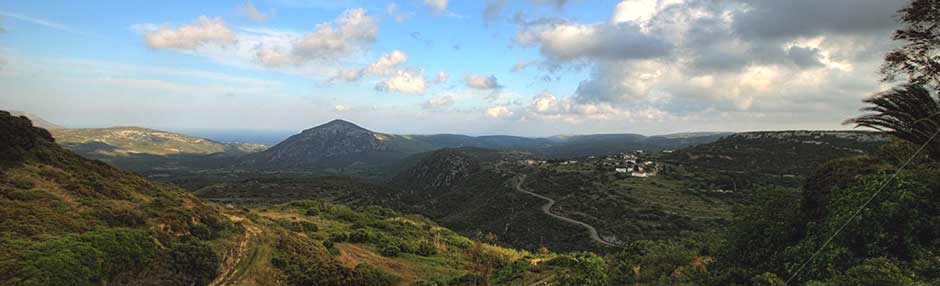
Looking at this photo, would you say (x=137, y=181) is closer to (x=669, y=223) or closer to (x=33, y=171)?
(x=33, y=171)

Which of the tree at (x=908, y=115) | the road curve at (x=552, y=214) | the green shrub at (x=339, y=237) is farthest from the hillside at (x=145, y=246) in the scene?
the road curve at (x=552, y=214)

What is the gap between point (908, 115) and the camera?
923 cm

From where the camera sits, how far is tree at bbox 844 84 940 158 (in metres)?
9.26

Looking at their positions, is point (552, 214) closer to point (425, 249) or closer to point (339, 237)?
point (425, 249)

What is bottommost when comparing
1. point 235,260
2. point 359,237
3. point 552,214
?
point 552,214

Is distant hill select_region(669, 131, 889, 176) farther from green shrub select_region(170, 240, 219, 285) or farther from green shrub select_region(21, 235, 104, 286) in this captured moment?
green shrub select_region(21, 235, 104, 286)

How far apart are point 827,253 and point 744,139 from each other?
527ft

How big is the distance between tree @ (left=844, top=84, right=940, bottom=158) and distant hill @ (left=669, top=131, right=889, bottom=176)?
97667 millimetres

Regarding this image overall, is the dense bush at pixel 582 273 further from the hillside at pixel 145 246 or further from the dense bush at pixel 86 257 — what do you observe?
the dense bush at pixel 86 257

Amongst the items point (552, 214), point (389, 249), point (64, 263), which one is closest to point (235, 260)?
point (64, 263)

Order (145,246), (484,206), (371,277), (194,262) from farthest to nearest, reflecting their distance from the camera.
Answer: (484,206)
(371,277)
(194,262)
(145,246)

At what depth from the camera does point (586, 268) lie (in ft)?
66.7

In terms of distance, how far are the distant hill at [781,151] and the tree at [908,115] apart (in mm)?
97667

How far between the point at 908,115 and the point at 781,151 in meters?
128
